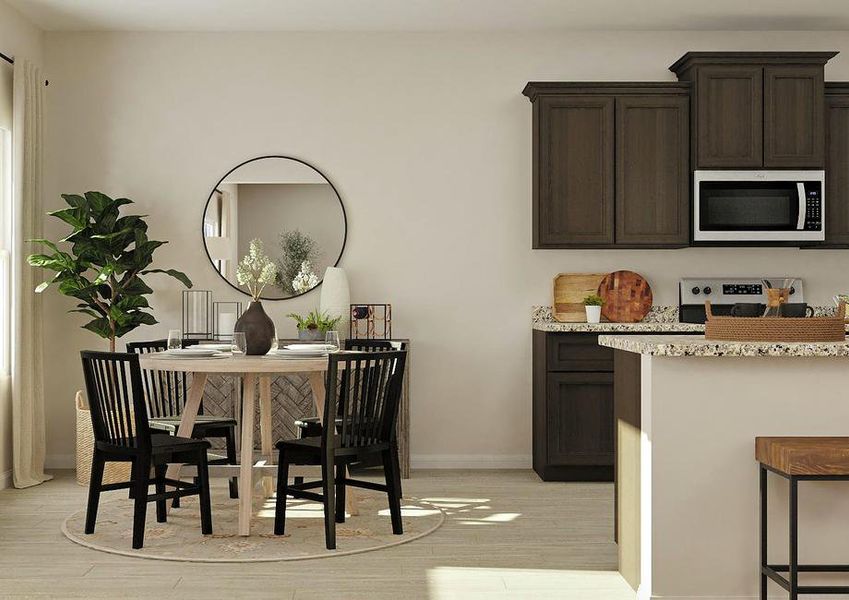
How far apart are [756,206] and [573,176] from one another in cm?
110

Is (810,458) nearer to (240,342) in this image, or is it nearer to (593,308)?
(240,342)

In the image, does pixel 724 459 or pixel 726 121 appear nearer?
pixel 724 459

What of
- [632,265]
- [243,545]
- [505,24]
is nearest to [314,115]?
[505,24]

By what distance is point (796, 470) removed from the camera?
9.43ft

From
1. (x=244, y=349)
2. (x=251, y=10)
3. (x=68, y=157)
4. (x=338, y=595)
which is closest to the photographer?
(x=338, y=595)

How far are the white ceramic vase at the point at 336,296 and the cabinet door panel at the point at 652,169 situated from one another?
5.52 ft

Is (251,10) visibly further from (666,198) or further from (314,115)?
(666,198)

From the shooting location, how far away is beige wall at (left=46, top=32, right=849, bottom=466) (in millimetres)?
6176

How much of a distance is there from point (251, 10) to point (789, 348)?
387 centimetres

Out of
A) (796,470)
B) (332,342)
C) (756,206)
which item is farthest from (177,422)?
(756,206)

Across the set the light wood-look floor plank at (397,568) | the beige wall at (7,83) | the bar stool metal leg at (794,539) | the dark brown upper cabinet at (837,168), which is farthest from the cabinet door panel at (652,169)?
the beige wall at (7,83)

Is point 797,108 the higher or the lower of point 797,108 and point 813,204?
the higher

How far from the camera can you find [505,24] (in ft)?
19.7

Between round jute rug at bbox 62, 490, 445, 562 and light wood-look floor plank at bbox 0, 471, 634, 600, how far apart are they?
8cm
